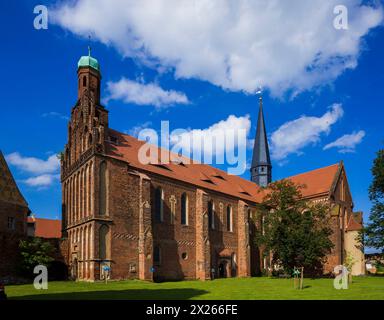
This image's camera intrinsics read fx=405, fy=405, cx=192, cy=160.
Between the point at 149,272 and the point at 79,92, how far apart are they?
2077cm

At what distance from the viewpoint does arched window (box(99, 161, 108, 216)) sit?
121 feet

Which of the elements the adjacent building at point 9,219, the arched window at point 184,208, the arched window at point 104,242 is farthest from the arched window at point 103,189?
the arched window at point 184,208

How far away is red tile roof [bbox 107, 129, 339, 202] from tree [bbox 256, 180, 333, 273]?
7661mm

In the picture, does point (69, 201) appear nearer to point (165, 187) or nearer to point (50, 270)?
point (50, 270)

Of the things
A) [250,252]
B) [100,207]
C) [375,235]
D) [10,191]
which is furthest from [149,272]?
[375,235]

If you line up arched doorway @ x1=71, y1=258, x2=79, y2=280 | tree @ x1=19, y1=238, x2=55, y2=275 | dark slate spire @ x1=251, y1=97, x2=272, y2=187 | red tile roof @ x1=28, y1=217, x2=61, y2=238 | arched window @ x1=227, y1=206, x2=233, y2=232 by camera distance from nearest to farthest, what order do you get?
tree @ x1=19, y1=238, x2=55, y2=275
arched doorway @ x1=71, y1=258, x2=79, y2=280
arched window @ x1=227, y1=206, x2=233, y2=232
red tile roof @ x1=28, y1=217, x2=61, y2=238
dark slate spire @ x1=251, y1=97, x2=272, y2=187

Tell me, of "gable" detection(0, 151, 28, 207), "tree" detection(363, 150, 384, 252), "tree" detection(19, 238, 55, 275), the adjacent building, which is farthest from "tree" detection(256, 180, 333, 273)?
"gable" detection(0, 151, 28, 207)

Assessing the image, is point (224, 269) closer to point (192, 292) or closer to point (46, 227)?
point (192, 292)

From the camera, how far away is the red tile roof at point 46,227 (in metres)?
63.2

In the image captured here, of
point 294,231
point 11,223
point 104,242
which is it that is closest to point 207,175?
point 294,231

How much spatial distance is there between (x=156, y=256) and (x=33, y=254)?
1168 cm

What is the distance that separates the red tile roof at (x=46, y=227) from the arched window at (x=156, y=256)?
1114 inches

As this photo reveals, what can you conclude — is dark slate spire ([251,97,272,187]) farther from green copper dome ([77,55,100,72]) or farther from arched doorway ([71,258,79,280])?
arched doorway ([71,258,79,280])
